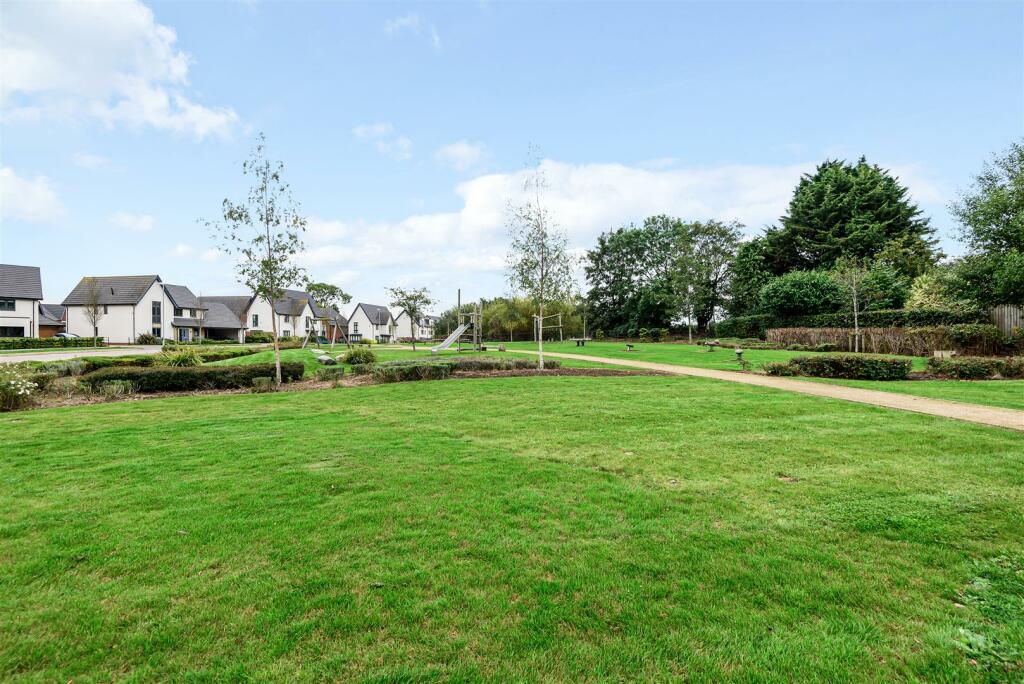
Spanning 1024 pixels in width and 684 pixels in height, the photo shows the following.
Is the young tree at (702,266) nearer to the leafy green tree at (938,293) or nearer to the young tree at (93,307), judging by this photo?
the leafy green tree at (938,293)

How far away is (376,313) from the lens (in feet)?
257

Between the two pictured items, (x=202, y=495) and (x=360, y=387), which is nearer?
(x=202, y=495)

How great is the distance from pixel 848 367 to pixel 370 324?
70.7 m

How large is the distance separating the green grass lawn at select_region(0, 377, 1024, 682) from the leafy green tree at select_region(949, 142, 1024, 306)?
19.3 meters

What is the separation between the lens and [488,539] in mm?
3730

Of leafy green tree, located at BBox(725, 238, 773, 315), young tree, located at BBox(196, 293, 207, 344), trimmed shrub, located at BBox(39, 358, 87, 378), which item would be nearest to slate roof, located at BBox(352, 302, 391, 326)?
young tree, located at BBox(196, 293, 207, 344)

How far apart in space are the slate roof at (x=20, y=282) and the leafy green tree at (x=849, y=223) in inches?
2816

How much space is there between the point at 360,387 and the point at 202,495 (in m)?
8.50

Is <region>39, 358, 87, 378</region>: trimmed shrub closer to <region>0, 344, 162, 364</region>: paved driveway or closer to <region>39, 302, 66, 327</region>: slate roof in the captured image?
<region>0, 344, 162, 364</region>: paved driveway

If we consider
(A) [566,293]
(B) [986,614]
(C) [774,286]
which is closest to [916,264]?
(C) [774,286]

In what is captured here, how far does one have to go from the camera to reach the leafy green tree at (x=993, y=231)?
63.9 feet

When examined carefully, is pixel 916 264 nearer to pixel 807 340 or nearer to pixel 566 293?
pixel 807 340

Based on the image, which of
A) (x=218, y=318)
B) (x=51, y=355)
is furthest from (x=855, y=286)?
(x=218, y=318)

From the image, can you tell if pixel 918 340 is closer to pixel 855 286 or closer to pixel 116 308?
pixel 855 286
